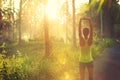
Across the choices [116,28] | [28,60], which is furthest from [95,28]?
[28,60]

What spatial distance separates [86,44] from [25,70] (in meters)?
4.26

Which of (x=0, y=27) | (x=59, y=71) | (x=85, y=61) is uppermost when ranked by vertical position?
(x=0, y=27)

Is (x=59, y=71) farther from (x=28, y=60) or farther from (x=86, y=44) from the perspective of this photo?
(x=86, y=44)

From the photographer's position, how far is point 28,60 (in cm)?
1561

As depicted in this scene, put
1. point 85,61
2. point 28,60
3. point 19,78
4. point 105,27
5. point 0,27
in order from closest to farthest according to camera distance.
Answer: point 85,61, point 19,78, point 0,27, point 28,60, point 105,27

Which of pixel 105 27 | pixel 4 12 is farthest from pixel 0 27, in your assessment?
pixel 105 27

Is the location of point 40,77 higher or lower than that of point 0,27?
lower

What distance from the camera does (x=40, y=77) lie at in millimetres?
12773

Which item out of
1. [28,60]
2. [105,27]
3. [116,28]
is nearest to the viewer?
[28,60]

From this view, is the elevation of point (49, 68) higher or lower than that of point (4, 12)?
lower

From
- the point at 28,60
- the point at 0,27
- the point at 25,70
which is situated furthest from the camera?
the point at 28,60

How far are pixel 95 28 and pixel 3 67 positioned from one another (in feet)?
183

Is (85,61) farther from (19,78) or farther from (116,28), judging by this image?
(116,28)

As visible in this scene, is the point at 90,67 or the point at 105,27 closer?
the point at 90,67
